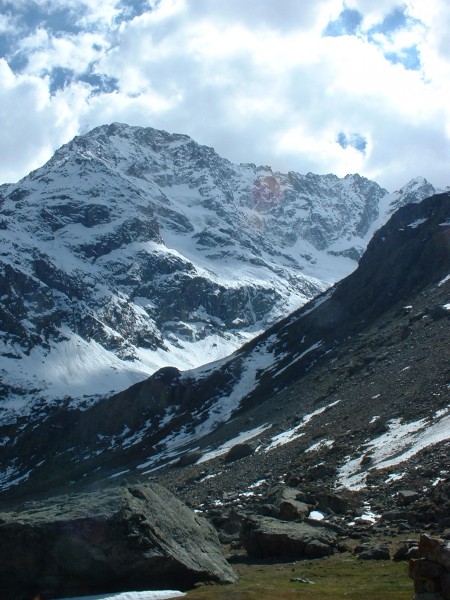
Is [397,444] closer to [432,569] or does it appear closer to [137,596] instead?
[137,596]

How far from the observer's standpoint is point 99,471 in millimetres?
133875

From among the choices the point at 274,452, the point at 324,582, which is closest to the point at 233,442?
the point at 274,452

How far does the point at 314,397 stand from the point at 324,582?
239ft

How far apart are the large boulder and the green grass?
3.25 ft

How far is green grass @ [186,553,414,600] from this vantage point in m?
20.9

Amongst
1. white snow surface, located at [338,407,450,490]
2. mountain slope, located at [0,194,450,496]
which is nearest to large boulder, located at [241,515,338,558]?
white snow surface, located at [338,407,450,490]

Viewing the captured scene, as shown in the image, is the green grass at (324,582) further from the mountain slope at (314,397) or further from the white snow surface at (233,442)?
the white snow surface at (233,442)

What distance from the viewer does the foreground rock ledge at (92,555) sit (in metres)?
23.1

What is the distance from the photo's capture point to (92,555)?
23.2 metres

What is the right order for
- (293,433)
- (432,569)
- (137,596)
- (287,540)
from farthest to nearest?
(293,433)
(287,540)
(137,596)
(432,569)

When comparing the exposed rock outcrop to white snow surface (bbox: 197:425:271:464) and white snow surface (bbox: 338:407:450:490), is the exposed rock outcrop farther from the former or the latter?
white snow surface (bbox: 197:425:271:464)

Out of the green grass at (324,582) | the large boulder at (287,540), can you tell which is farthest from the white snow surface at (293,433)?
the green grass at (324,582)

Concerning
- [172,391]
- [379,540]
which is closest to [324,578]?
[379,540]

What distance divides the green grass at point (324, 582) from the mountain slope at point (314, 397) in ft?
65.6
